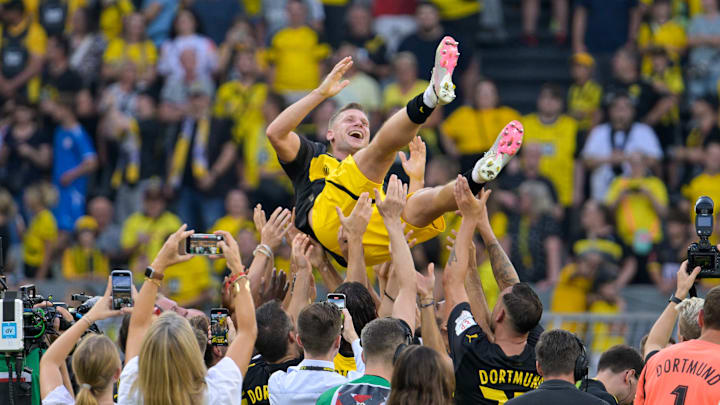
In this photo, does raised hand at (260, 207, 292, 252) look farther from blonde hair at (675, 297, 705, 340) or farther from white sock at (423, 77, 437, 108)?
blonde hair at (675, 297, 705, 340)

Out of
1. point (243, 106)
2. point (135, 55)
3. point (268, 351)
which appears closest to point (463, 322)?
point (268, 351)

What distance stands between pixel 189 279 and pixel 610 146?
4.75 metres

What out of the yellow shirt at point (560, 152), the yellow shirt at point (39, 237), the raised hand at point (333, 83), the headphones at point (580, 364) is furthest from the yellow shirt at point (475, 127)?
the headphones at point (580, 364)

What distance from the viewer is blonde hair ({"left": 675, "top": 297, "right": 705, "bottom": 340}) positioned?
6102 millimetres

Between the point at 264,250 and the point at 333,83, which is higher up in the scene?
the point at 333,83

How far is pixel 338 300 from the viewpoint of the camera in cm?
608

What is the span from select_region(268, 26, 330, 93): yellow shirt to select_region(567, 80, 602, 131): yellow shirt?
2.90m

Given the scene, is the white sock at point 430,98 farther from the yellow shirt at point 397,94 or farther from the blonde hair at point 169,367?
the yellow shirt at point 397,94

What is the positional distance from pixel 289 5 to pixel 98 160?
3.02 m

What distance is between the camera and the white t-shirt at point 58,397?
5.72m

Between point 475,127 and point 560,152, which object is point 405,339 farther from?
point 560,152

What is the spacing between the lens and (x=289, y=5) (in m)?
14.3

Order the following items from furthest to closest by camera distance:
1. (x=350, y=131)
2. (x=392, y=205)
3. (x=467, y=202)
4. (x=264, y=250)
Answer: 1. (x=350, y=131)
2. (x=264, y=250)
3. (x=467, y=202)
4. (x=392, y=205)

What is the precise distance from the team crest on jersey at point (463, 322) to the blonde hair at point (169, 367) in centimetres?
163
